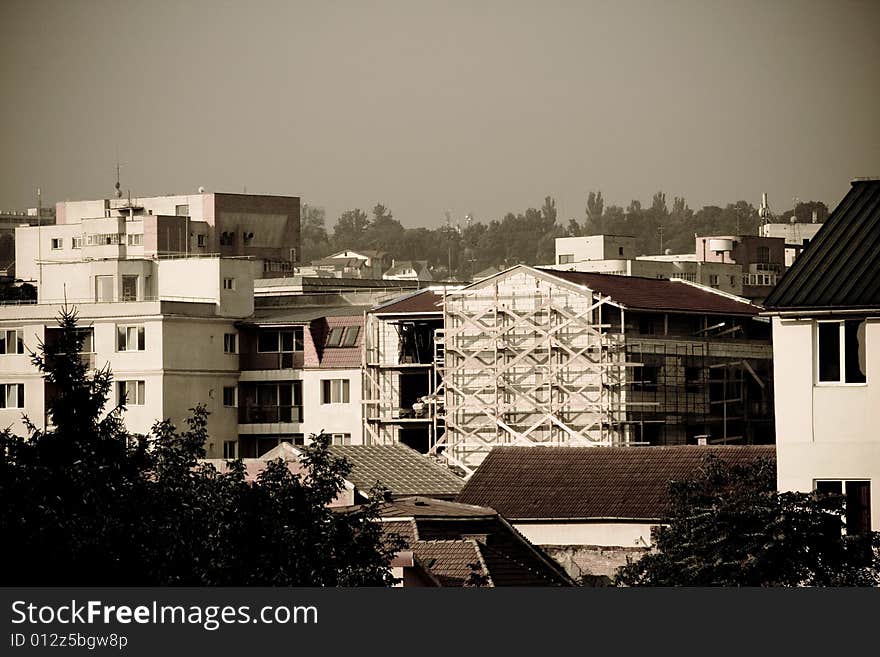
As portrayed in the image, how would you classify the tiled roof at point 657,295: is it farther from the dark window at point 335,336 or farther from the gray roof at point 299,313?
the gray roof at point 299,313

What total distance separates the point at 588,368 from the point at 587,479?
49.3 feet

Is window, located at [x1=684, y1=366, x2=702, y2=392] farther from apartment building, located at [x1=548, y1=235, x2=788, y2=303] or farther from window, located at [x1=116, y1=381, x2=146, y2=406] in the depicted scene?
apartment building, located at [x1=548, y1=235, x2=788, y2=303]

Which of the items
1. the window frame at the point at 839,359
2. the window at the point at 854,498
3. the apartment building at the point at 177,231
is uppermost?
the apartment building at the point at 177,231

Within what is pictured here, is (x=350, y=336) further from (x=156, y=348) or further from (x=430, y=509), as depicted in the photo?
(x=430, y=509)

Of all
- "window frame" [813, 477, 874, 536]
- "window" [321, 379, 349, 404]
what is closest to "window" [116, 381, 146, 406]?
"window" [321, 379, 349, 404]

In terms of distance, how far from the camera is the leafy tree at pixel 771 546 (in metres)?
34.0

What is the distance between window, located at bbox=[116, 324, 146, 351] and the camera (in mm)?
81875

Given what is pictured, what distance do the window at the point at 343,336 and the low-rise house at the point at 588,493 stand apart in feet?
72.4

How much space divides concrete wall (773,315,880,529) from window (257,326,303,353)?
47.3 meters

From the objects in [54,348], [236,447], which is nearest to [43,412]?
[236,447]

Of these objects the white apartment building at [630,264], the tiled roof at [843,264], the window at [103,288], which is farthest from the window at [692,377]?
the tiled roof at [843,264]

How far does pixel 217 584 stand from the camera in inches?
1243

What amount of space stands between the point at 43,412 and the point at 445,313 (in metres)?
15.4

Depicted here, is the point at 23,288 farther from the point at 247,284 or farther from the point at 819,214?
the point at 819,214
